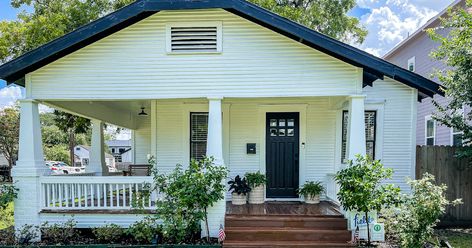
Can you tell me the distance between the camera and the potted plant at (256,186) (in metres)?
7.60

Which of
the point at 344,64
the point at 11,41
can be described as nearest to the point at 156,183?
the point at 344,64

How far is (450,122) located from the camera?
734cm

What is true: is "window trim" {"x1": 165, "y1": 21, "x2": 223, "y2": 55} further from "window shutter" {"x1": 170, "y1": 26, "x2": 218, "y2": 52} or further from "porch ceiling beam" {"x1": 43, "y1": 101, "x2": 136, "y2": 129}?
"porch ceiling beam" {"x1": 43, "y1": 101, "x2": 136, "y2": 129}

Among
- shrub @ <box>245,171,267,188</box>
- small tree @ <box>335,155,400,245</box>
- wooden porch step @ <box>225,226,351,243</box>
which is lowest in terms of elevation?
wooden porch step @ <box>225,226,351,243</box>

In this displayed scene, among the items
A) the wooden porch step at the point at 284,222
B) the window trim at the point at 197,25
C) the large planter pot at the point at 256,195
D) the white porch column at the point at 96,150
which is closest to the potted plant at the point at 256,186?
the large planter pot at the point at 256,195

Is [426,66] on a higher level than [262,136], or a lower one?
higher

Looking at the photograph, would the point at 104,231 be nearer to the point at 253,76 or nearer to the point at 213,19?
the point at 253,76

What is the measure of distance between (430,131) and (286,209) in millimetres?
8176

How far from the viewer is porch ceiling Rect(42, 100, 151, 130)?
284 inches

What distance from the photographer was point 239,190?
24.3 ft

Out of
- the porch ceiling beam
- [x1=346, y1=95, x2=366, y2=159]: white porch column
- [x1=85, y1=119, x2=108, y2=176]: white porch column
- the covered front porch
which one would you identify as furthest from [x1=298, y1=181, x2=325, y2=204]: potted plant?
[x1=85, y1=119, x2=108, y2=176]: white porch column

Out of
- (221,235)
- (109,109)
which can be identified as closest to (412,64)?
(221,235)

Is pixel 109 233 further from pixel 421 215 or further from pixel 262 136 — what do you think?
pixel 421 215

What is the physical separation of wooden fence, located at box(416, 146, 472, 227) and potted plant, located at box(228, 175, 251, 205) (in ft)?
14.4
